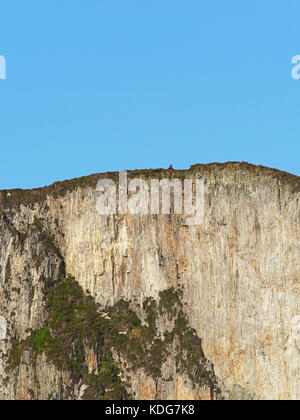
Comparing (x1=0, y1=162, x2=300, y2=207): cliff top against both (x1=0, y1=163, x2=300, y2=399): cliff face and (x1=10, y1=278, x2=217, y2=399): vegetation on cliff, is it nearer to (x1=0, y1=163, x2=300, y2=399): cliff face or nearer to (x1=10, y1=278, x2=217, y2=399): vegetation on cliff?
(x1=0, y1=163, x2=300, y2=399): cliff face

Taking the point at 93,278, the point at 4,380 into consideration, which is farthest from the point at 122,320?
the point at 4,380

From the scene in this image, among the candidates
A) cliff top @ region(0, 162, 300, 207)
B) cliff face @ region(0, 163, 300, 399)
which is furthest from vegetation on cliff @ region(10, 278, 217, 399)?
cliff top @ region(0, 162, 300, 207)

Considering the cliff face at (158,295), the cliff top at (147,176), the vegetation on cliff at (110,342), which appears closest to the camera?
the cliff face at (158,295)

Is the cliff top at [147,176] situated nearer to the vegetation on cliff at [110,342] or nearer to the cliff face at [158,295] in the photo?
the cliff face at [158,295]

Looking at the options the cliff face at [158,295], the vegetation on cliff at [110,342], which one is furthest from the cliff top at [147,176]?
the vegetation on cliff at [110,342]

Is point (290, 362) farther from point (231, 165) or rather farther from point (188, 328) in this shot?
point (231, 165)
